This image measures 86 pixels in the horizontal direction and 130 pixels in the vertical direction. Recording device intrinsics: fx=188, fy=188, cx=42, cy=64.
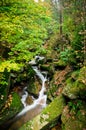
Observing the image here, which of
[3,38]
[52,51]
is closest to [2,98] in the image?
[3,38]

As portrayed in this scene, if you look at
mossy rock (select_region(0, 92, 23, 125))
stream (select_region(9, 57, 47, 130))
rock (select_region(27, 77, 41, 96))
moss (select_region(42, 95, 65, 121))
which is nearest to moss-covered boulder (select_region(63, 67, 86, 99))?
moss (select_region(42, 95, 65, 121))

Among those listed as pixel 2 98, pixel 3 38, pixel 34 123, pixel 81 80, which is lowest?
pixel 34 123

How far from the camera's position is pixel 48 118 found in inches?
342

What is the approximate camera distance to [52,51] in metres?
17.9

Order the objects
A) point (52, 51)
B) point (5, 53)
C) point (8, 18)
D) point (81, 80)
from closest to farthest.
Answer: point (8, 18), point (81, 80), point (5, 53), point (52, 51)

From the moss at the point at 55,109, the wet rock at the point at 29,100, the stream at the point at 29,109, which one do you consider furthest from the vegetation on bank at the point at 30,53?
the wet rock at the point at 29,100

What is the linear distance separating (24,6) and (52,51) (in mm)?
11250

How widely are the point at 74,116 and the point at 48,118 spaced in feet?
4.13

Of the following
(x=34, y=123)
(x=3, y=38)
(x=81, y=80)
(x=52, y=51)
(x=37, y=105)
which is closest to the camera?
(x=3, y=38)

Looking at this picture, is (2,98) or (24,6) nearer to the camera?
(24,6)

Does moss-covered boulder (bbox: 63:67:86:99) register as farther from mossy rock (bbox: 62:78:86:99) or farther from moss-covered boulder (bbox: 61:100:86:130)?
moss-covered boulder (bbox: 61:100:86:130)

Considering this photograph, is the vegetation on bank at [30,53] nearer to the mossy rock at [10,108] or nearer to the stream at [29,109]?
the mossy rock at [10,108]

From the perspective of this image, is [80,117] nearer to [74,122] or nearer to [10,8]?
[74,122]

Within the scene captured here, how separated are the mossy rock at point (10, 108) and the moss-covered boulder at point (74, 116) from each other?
2917 mm
